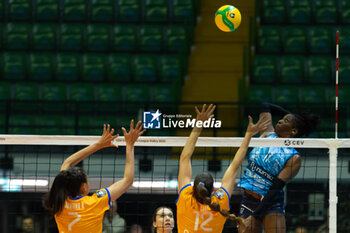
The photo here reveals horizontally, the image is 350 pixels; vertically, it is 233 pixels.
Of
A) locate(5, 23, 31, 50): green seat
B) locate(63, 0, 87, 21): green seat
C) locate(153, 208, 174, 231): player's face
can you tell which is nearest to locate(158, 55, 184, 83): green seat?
locate(63, 0, 87, 21): green seat

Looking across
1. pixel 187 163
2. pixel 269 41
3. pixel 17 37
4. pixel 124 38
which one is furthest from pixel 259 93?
pixel 187 163

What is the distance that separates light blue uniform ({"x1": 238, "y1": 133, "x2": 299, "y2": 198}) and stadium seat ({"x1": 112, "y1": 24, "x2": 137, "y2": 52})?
9.28 meters

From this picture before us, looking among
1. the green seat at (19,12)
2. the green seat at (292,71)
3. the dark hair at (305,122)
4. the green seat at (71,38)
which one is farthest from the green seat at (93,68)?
the dark hair at (305,122)

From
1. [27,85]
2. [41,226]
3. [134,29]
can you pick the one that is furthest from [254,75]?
[41,226]

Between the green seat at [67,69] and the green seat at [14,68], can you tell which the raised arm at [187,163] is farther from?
the green seat at [14,68]

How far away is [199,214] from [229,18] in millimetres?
6231

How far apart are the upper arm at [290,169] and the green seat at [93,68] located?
8.99 metres

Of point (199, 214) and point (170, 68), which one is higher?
point (170, 68)

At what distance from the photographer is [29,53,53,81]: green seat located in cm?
1584

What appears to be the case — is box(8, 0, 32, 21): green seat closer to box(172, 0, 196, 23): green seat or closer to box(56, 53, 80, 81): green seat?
box(56, 53, 80, 81): green seat

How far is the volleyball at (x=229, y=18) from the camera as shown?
1136cm

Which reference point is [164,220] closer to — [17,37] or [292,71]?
[292,71]

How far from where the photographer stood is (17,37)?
1647 cm

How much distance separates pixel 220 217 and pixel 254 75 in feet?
33.6
